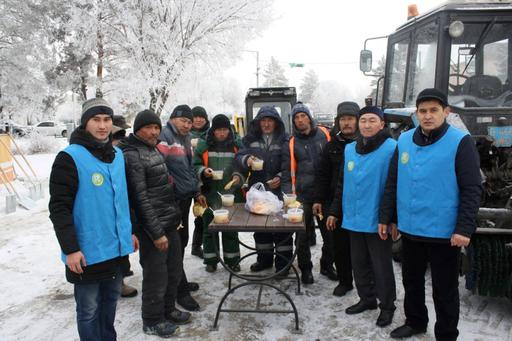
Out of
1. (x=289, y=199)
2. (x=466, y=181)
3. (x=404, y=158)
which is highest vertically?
(x=404, y=158)

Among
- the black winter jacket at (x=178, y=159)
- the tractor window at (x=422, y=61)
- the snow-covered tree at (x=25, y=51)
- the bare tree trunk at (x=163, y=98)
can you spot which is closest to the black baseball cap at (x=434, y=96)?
the tractor window at (x=422, y=61)

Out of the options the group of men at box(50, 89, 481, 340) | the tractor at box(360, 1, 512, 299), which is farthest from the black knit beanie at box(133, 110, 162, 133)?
the tractor at box(360, 1, 512, 299)

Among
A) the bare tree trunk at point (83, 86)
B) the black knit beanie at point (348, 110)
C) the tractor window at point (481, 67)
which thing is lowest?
the black knit beanie at point (348, 110)

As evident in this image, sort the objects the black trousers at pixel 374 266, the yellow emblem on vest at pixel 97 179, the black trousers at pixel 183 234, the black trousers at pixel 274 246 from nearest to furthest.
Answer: the yellow emblem on vest at pixel 97 179 < the black trousers at pixel 374 266 < the black trousers at pixel 183 234 < the black trousers at pixel 274 246

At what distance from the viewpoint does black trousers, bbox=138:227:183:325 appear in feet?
10.1

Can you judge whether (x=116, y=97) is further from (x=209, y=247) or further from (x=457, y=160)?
(x=457, y=160)

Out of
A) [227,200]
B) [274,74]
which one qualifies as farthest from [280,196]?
[274,74]

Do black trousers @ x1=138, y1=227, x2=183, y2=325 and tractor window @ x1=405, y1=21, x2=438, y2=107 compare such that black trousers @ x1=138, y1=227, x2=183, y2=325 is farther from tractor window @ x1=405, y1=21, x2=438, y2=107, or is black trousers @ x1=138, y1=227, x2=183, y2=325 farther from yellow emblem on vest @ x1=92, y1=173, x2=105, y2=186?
tractor window @ x1=405, y1=21, x2=438, y2=107

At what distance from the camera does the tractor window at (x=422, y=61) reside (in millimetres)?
4147

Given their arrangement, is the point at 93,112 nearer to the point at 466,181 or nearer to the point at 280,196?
the point at 280,196

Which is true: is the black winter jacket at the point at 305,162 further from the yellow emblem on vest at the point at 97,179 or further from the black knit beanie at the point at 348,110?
the yellow emblem on vest at the point at 97,179

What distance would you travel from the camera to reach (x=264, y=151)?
4.30 m

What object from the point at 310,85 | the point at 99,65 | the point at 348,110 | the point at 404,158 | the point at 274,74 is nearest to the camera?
the point at 404,158

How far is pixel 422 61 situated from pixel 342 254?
2429 mm
